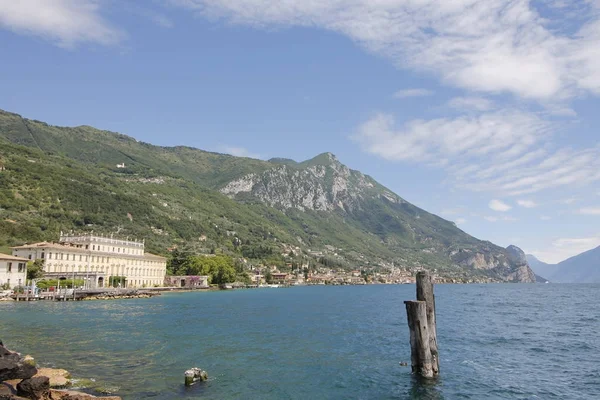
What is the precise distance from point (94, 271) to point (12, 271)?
25805 mm

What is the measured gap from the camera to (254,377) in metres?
26.2

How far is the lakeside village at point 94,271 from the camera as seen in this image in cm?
8862

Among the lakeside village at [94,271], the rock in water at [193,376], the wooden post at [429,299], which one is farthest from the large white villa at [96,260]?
the wooden post at [429,299]

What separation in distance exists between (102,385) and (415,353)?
1675 cm

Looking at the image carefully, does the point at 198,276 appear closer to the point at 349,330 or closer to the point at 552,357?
the point at 349,330

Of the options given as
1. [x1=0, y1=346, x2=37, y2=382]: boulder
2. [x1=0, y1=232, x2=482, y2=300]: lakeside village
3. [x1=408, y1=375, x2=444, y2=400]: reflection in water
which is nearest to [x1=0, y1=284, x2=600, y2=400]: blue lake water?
[x1=408, y1=375, x2=444, y2=400]: reflection in water

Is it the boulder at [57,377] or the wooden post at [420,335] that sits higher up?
the wooden post at [420,335]

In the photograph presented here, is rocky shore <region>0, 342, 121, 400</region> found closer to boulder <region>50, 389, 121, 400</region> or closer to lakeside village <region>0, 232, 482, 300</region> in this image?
boulder <region>50, 389, 121, 400</region>

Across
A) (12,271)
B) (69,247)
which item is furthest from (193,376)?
(69,247)

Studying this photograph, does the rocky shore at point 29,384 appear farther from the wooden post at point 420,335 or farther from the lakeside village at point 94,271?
the lakeside village at point 94,271

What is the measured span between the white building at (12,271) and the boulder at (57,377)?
2884 inches

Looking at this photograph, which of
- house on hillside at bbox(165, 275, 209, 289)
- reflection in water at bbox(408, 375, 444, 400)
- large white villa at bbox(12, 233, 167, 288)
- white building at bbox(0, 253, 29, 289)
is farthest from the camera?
house on hillside at bbox(165, 275, 209, 289)

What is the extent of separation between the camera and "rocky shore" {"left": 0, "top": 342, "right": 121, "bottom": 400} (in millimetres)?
18438

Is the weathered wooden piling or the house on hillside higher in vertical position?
the weathered wooden piling
